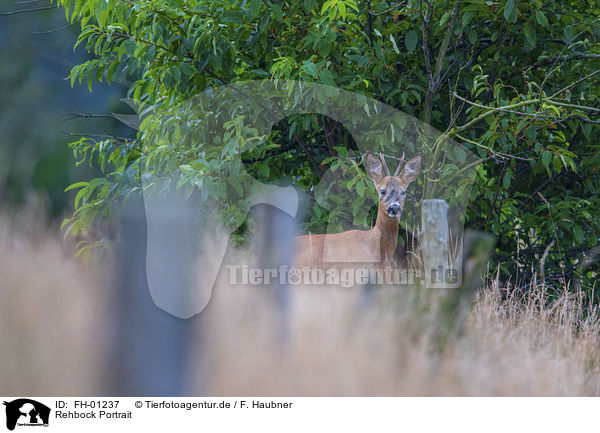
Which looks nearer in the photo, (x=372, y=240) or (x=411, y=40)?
(x=372, y=240)

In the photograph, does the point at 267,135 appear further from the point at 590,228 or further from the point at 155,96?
the point at 590,228

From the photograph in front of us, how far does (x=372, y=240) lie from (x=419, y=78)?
1.01 metres

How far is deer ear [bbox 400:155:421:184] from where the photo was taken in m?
3.21

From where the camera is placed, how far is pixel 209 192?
303 cm

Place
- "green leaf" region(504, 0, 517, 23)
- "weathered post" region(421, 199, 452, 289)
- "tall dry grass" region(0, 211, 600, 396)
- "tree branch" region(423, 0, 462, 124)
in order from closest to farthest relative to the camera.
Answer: "tall dry grass" region(0, 211, 600, 396) → "green leaf" region(504, 0, 517, 23) → "weathered post" region(421, 199, 452, 289) → "tree branch" region(423, 0, 462, 124)

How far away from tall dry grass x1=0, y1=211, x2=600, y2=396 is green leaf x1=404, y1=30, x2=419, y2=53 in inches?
51.2

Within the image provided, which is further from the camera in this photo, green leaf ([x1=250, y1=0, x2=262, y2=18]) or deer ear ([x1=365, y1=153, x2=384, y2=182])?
deer ear ([x1=365, y1=153, x2=384, y2=182])

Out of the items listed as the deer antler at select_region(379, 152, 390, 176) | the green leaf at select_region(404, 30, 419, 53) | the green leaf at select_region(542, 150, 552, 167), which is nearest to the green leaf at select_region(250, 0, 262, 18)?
the green leaf at select_region(404, 30, 419, 53)

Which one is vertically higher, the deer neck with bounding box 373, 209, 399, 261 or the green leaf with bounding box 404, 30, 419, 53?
the green leaf with bounding box 404, 30, 419, 53

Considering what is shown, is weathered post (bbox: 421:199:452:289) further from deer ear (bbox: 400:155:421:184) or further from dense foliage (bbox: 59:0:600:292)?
dense foliage (bbox: 59:0:600:292)

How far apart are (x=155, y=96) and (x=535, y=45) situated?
2.16 m

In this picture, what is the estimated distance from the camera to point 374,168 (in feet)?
10.6

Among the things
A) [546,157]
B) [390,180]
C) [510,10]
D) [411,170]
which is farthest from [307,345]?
[510,10]

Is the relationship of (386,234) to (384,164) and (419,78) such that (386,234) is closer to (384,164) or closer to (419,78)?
(384,164)
